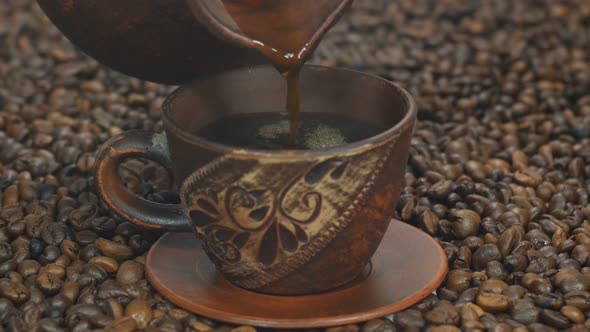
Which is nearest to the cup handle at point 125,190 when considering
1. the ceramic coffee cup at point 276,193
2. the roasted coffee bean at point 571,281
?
the ceramic coffee cup at point 276,193

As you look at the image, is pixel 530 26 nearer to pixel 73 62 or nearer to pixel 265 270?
pixel 73 62

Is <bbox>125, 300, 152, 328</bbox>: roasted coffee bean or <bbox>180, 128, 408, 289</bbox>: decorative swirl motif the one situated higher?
<bbox>180, 128, 408, 289</bbox>: decorative swirl motif

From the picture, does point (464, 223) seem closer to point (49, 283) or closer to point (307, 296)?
point (307, 296)

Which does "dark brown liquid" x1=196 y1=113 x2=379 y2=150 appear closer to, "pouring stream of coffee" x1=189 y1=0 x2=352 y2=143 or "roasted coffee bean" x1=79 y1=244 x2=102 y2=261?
"pouring stream of coffee" x1=189 y1=0 x2=352 y2=143

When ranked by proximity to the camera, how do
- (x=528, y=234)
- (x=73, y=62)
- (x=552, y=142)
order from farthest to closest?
(x=73, y=62)
(x=552, y=142)
(x=528, y=234)

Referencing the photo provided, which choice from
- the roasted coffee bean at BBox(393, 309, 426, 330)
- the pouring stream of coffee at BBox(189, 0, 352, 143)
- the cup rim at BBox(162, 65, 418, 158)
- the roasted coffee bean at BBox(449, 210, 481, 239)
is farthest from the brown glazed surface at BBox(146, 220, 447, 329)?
the pouring stream of coffee at BBox(189, 0, 352, 143)

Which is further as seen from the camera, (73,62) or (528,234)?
(73,62)

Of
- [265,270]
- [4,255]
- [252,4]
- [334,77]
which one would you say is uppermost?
[252,4]

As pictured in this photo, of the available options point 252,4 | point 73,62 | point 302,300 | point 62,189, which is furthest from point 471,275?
point 73,62
